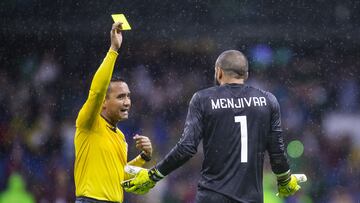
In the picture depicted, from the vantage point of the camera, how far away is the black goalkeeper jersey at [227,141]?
11.6 feet

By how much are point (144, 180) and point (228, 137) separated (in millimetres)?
552

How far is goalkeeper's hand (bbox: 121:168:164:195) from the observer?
3691 mm

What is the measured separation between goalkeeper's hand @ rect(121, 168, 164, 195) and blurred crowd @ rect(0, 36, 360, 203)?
483cm

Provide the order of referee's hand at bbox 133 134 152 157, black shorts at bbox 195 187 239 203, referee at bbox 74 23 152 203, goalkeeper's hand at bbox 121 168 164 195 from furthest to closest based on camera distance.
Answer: referee's hand at bbox 133 134 152 157
referee at bbox 74 23 152 203
goalkeeper's hand at bbox 121 168 164 195
black shorts at bbox 195 187 239 203

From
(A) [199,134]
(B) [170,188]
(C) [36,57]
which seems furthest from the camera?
(C) [36,57]

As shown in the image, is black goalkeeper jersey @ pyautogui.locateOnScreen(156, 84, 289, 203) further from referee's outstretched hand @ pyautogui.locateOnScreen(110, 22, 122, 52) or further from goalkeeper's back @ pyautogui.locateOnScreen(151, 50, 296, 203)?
referee's outstretched hand @ pyautogui.locateOnScreen(110, 22, 122, 52)

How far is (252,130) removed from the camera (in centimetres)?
360

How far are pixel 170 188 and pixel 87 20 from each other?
2.55m

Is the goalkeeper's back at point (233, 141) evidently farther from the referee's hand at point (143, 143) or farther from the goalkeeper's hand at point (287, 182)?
the referee's hand at point (143, 143)

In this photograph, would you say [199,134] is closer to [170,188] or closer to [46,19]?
[170,188]

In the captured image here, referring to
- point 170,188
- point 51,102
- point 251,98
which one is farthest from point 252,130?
point 51,102

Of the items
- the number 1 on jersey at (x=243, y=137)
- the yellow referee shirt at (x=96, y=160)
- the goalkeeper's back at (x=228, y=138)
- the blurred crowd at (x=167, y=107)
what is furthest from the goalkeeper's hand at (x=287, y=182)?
the blurred crowd at (x=167, y=107)

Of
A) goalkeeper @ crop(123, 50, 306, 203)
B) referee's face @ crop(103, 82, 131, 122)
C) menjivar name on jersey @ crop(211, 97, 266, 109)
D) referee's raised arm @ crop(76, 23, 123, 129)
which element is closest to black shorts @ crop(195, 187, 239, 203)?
goalkeeper @ crop(123, 50, 306, 203)

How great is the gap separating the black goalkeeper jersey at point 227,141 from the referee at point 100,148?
529 mm
